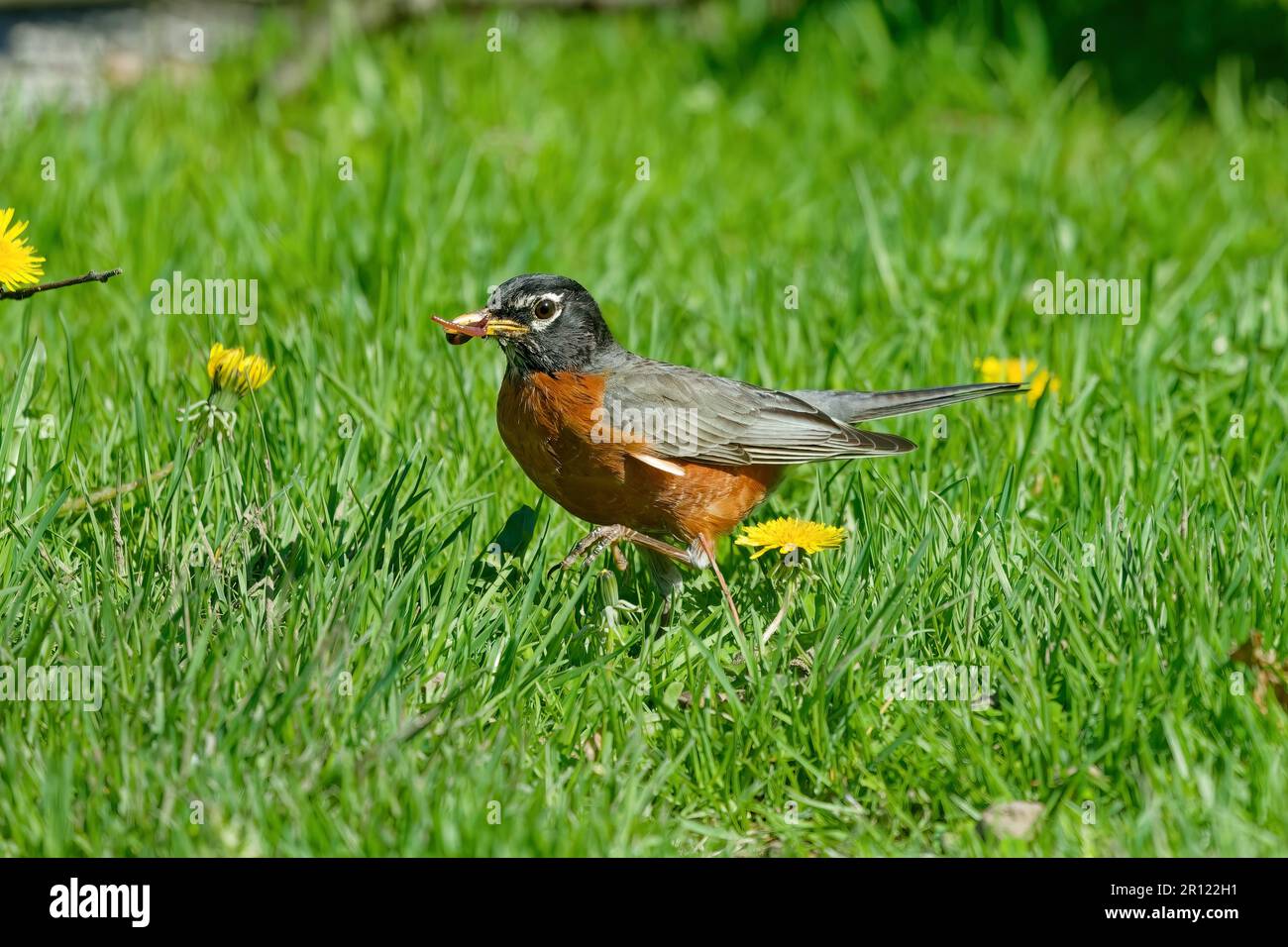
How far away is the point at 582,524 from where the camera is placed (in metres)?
4.54

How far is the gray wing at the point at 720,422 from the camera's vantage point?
4098 mm

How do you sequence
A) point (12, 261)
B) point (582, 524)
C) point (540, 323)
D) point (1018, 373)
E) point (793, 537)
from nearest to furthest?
point (12, 261) < point (793, 537) < point (540, 323) < point (582, 524) < point (1018, 373)

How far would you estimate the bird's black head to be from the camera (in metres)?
3.99

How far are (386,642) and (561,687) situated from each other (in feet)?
1.46

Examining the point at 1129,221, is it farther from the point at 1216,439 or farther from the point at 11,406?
the point at 11,406

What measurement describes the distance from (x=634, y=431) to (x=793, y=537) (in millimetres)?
531

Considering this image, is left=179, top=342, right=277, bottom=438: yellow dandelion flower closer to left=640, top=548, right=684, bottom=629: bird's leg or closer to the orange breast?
the orange breast

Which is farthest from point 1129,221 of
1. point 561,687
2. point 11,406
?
point 11,406

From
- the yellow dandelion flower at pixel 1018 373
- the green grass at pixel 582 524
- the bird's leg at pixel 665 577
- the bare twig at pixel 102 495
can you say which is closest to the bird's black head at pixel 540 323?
the green grass at pixel 582 524

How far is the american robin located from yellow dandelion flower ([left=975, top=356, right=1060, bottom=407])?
0.65m

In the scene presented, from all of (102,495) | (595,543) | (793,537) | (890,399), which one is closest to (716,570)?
(793,537)

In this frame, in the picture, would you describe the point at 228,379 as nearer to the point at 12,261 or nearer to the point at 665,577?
the point at 12,261

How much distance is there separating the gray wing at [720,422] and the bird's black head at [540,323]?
0.50ft

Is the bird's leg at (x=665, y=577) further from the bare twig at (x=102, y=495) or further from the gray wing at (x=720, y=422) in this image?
the bare twig at (x=102, y=495)
